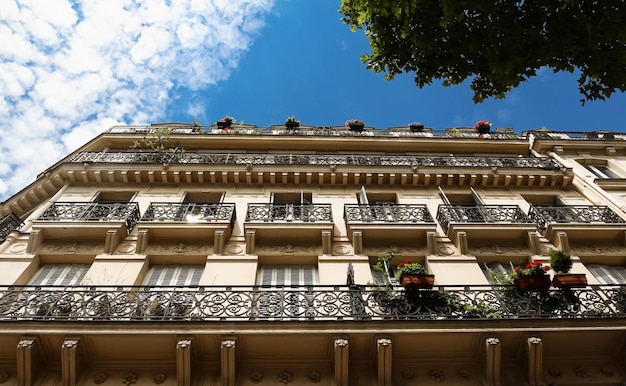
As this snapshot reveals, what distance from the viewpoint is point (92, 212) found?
1223cm

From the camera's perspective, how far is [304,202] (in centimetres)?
1368

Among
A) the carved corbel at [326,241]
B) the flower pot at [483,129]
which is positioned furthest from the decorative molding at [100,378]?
the flower pot at [483,129]

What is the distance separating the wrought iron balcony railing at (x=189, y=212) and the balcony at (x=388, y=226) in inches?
140

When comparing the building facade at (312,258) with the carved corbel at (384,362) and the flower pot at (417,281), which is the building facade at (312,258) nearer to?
the carved corbel at (384,362)

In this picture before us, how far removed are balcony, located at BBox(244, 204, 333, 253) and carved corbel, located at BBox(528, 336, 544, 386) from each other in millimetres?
5422

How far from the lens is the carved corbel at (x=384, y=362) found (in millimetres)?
7586

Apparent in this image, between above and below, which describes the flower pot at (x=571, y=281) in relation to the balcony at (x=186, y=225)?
below

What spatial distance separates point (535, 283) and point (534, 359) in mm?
1653

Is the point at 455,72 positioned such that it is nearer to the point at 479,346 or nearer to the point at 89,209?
the point at 479,346

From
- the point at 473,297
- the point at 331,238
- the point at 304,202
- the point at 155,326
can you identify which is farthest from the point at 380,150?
the point at 155,326

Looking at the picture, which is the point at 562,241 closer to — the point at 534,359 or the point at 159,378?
the point at 534,359

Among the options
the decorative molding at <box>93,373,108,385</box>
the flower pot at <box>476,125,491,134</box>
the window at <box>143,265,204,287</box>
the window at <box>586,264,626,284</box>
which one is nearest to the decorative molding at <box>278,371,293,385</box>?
the decorative molding at <box>93,373,108,385</box>

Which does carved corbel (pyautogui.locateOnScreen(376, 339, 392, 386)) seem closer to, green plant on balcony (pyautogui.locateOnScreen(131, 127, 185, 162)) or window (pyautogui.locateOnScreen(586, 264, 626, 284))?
window (pyautogui.locateOnScreen(586, 264, 626, 284))

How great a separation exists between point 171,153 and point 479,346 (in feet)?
41.3
